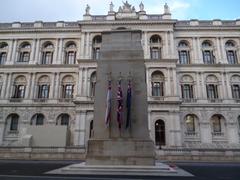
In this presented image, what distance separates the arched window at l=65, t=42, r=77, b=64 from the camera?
36.2 m

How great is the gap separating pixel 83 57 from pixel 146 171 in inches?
1016

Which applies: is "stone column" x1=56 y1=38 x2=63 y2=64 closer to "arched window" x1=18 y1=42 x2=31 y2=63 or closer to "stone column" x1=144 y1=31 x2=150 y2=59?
"arched window" x1=18 y1=42 x2=31 y2=63

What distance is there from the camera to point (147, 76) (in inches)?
1283

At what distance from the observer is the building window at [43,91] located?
34500mm

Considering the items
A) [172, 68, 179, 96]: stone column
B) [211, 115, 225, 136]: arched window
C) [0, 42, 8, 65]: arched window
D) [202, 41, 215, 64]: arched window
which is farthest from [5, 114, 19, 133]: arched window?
[202, 41, 215, 64]: arched window

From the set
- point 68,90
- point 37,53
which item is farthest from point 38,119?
point 37,53

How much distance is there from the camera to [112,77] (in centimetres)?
1305

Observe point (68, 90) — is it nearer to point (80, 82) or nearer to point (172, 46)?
point (80, 82)

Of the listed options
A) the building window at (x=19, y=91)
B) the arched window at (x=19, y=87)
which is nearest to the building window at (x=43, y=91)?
the arched window at (x=19, y=87)

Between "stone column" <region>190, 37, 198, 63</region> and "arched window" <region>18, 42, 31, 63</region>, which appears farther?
"arched window" <region>18, 42, 31, 63</region>

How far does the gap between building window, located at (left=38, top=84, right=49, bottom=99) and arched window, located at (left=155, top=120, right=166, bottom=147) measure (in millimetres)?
17567

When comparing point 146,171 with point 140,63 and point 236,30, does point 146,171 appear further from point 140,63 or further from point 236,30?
point 236,30

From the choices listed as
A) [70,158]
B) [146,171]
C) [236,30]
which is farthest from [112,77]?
[236,30]

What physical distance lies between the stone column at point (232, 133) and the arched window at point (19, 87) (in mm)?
30983
